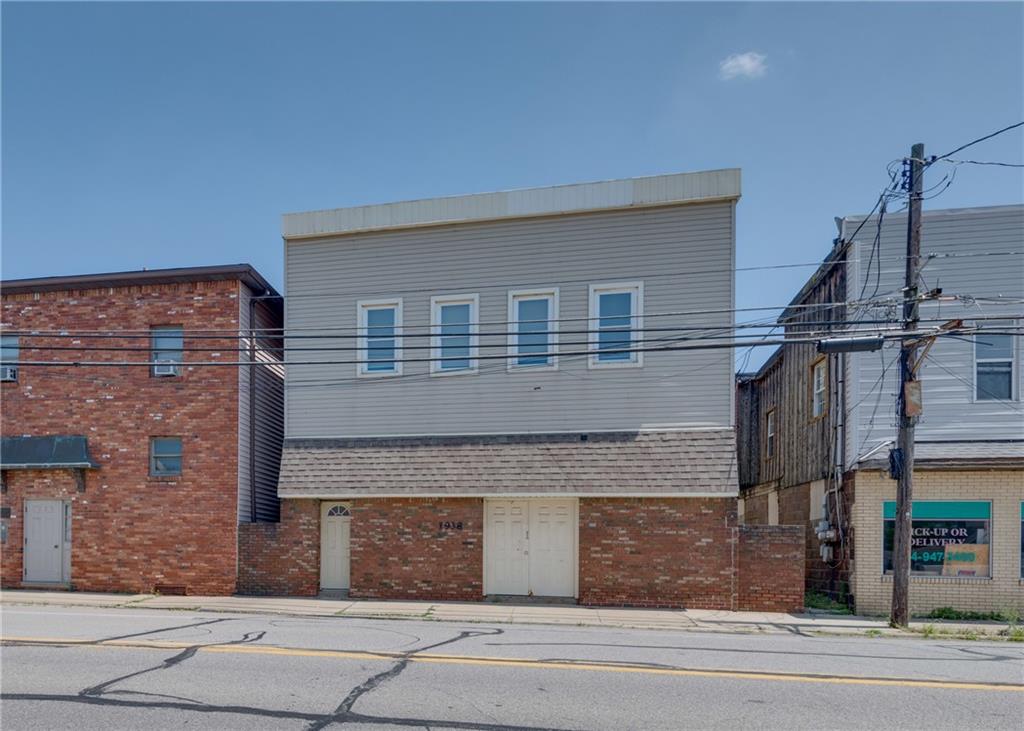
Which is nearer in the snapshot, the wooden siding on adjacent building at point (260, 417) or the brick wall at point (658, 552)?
the brick wall at point (658, 552)

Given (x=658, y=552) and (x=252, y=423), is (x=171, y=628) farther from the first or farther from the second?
(x=658, y=552)

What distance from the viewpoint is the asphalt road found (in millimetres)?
5930

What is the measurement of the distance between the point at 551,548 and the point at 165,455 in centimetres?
846

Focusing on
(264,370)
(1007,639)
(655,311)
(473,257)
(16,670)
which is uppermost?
(473,257)

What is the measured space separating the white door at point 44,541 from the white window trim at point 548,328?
33.8ft

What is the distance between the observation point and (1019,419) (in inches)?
510

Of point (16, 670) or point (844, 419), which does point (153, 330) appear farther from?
point (844, 419)

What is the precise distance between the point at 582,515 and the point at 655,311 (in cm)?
418

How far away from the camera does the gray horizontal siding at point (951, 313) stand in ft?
42.8

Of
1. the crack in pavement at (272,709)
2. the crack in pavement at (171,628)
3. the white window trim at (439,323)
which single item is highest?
the white window trim at (439,323)

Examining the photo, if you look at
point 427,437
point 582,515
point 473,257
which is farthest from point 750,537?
point 473,257

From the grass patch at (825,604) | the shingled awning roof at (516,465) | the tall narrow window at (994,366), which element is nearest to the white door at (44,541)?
the shingled awning roof at (516,465)

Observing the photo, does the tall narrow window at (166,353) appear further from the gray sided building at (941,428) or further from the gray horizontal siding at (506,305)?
the gray sided building at (941,428)

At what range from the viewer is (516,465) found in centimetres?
1357
